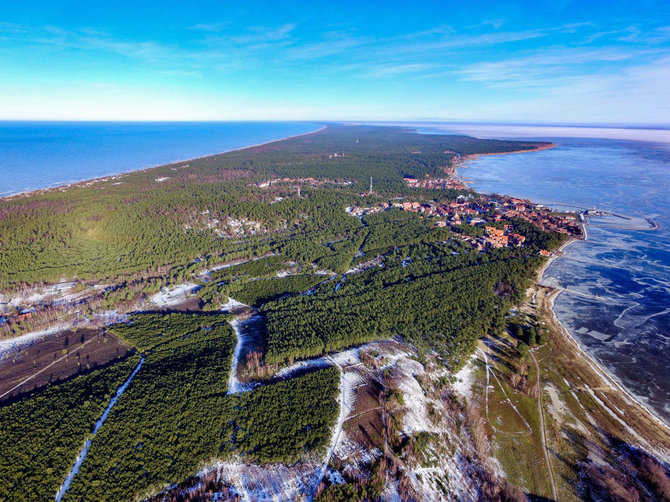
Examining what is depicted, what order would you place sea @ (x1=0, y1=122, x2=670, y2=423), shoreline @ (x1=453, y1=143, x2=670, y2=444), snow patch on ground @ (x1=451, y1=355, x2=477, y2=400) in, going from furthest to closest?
sea @ (x1=0, y1=122, x2=670, y2=423) < snow patch on ground @ (x1=451, y1=355, x2=477, y2=400) < shoreline @ (x1=453, y1=143, x2=670, y2=444)

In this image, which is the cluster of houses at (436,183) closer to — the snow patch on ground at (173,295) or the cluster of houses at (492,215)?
the cluster of houses at (492,215)

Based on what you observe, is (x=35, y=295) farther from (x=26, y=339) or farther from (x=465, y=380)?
(x=465, y=380)

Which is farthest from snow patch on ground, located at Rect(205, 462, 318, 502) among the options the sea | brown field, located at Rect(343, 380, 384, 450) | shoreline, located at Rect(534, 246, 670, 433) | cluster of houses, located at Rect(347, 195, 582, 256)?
cluster of houses, located at Rect(347, 195, 582, 256)

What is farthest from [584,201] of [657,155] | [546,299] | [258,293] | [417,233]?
[657,155]

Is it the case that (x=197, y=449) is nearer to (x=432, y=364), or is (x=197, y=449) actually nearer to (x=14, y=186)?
(x=432, y=364)

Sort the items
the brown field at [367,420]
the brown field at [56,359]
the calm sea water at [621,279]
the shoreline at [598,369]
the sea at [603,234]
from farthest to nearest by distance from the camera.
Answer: the sea at [603,234] → the calm sea water at [621,279] → the brown field at [56,359] → the shoreline at [598,369] → the brown field at [367,420]

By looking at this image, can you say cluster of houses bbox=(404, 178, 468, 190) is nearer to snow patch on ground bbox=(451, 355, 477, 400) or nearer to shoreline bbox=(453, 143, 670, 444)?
shoreline bbox=(453, 143, 670, 444)

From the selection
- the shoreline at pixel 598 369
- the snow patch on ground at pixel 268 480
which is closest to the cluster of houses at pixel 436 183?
the shoreline at pixel 598 369

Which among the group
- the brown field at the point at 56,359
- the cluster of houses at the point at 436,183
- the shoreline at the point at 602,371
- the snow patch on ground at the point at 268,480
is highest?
the cluster of houses at the point at 436,183
